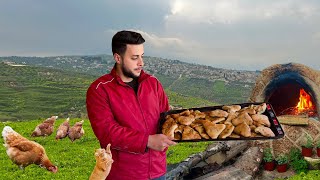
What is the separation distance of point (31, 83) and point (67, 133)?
109m

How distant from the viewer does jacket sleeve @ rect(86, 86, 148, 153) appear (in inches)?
228

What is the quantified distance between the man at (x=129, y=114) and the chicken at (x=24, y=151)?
12.3m

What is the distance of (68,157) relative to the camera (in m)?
21.5

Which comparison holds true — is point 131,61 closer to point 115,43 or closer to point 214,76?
point 115,43

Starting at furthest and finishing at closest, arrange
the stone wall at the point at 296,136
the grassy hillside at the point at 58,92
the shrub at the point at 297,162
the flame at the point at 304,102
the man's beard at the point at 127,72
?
the grassy hillside at the point at 58,92, the flame at the point at 304,102, the stone wall at the point at 296,136, the shrub at the point at 297,162, the man's beard at the point at 127,72

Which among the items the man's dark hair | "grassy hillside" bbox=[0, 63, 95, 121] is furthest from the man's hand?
"grassy hillside" bbox=[0, 63, 95, 121]

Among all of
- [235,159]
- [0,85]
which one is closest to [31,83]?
[0,85]

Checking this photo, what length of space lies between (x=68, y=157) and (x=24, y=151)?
342 centimetres

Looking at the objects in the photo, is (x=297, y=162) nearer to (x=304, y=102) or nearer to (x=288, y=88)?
(x=304, y=102)

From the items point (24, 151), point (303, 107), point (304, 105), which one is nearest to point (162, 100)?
point (303, 107)

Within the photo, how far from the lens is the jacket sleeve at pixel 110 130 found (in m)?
5.80

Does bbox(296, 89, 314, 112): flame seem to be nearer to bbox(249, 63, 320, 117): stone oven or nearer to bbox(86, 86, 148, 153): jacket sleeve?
bbox(249, 63, 320, 117): stone oven

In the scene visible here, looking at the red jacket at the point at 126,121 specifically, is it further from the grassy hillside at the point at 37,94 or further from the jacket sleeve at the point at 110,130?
the grassy hillside at the point at 37,94

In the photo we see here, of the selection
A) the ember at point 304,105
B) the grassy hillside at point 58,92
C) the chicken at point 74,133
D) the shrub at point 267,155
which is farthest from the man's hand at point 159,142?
the grassy hillside at point 58,92
